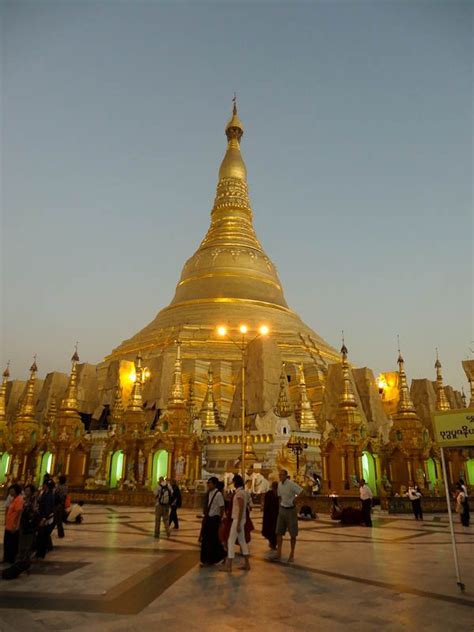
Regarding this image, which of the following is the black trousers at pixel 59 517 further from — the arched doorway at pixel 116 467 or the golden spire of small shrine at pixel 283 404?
the golden spire of small shrine at pixel 283 404

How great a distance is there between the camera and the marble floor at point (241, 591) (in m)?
4.84

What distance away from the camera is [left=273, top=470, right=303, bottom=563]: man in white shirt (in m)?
8.25

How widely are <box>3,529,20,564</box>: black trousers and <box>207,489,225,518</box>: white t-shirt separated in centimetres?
334

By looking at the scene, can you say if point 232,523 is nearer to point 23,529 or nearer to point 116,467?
point 23,529

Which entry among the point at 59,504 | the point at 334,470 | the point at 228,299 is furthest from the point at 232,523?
the point at 228,299

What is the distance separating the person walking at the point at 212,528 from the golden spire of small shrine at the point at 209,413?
873 inches

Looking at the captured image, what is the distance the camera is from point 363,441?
23.4m

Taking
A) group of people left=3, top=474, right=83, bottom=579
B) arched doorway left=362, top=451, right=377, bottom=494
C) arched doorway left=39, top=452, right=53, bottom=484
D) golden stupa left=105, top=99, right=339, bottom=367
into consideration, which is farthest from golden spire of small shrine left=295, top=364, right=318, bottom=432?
group of people left=3, top=474, right=83, bottom=579

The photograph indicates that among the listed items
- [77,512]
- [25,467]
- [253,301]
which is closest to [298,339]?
[253,301]

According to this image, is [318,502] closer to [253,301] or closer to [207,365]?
[207,365]

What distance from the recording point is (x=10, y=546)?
7.93 m

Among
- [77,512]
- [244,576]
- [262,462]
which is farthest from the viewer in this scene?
[262,462]

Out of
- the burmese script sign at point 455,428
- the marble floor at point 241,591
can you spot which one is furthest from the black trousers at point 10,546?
the burmese script sign at point 455,428

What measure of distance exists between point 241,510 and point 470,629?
398 cm
